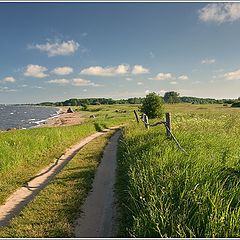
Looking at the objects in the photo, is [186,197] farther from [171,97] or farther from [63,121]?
[171,97]

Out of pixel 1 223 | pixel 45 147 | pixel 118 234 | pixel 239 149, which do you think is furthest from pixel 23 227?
pixel 45 147

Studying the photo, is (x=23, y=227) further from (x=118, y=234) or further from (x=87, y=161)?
(x=87, y=161)

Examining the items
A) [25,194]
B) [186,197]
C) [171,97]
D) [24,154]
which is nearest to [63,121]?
[24,154]

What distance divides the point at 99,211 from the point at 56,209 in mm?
1263

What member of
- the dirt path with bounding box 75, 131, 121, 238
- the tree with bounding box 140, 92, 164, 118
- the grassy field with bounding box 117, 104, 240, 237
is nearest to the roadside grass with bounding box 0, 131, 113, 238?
the dirt path with bounding box 75, 131, 121, 238

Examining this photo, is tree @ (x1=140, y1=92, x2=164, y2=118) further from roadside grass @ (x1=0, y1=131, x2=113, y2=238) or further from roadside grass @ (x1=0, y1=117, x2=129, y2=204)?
roadside grass @ (x1=0, y1=131, x2=113, y2=238)

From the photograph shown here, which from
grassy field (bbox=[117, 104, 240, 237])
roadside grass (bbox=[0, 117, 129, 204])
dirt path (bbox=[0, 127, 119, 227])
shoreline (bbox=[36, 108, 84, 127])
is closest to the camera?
grassy field (bbox=[117, 104, 240, 237])

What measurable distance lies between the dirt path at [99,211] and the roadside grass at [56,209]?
213mm

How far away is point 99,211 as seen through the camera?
26.8ft

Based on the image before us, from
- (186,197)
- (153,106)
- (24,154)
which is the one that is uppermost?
(153,106)

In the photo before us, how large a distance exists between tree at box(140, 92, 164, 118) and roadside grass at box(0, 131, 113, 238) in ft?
97.2

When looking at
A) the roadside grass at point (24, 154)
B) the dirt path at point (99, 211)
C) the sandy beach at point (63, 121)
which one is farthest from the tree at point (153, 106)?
the dirt path at point (99, 211)

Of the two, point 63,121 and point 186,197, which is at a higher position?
point 186,197

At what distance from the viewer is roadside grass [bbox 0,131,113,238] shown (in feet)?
22.6
